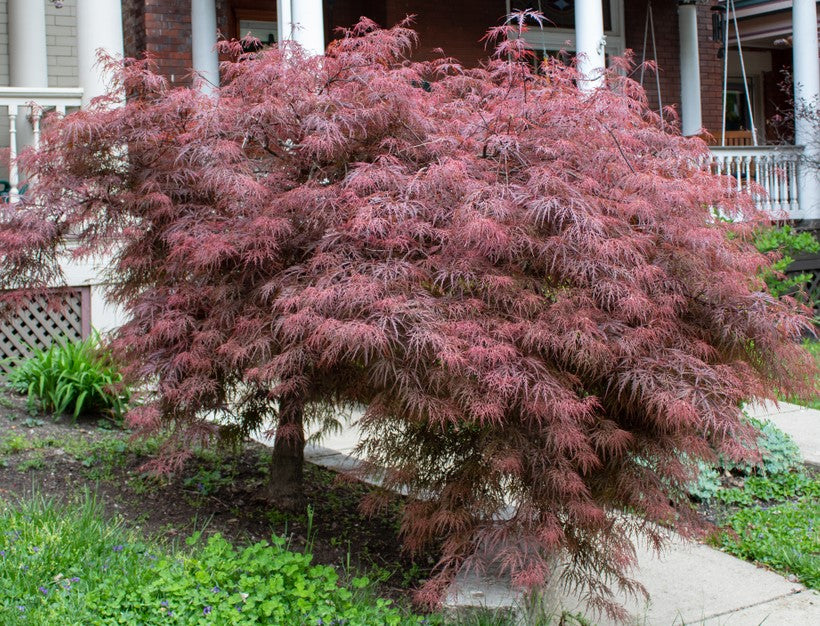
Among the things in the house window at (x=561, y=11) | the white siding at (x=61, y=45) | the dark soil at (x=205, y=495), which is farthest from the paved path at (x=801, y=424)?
the white siding at (x=61, y=45)

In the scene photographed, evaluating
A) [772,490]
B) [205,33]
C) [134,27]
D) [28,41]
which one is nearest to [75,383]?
[772,490]

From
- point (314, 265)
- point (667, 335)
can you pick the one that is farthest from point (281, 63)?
point (667, 335)

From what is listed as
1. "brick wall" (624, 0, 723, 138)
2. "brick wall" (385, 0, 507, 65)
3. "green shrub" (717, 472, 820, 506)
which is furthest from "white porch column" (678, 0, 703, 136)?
"green shrub" (717, 472, 820, 506)

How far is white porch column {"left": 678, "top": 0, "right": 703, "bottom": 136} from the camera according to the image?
42.1ft

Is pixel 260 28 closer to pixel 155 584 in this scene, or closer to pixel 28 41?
pixel 28 41

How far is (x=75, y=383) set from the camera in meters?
6.11

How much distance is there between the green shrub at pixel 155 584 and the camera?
342cm

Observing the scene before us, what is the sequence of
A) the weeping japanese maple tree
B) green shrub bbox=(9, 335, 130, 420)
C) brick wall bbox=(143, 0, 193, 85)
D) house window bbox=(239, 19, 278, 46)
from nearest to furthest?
the weeping japanese maple tree < green shrub bbox=(9, 335, 130, 420) < brick wall bbox=(143, 0, 193, 85) < house window bbox=(239, 19, 278, 46)

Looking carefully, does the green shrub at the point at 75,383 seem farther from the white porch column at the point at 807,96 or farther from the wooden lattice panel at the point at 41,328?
the white porch column at the point at 807,96

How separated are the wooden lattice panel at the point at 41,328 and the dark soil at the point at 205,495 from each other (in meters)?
1.35

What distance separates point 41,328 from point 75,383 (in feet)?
5.15

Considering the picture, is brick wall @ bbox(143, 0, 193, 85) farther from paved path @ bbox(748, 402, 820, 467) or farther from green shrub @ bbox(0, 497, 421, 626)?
green shrub @ bbox(0, 497, 421, 626)

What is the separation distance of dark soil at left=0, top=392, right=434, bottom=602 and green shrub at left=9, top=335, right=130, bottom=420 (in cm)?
25

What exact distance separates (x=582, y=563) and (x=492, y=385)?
0.96 meters
